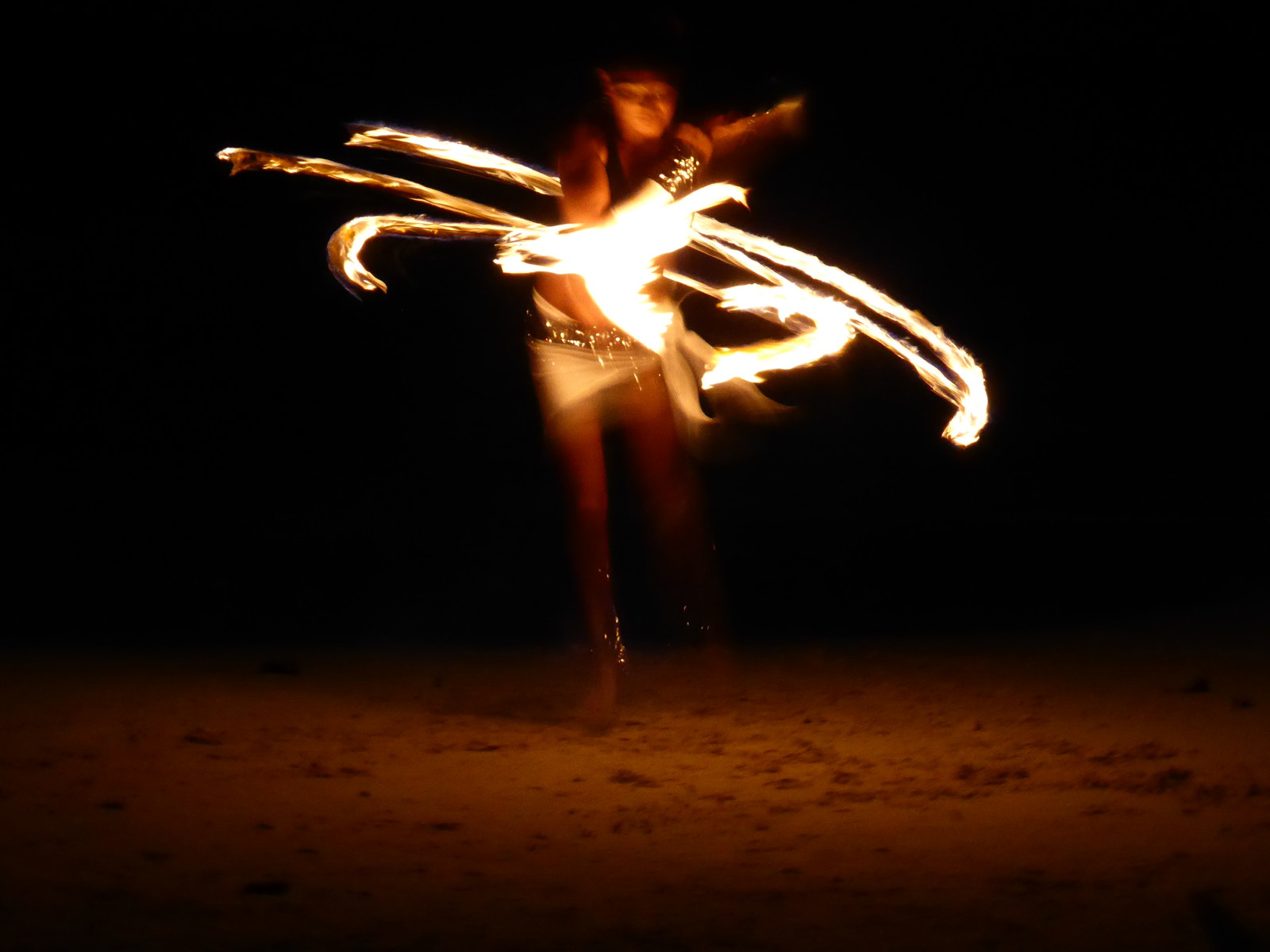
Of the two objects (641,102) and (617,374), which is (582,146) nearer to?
(641,102)

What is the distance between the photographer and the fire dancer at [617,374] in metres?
4.83

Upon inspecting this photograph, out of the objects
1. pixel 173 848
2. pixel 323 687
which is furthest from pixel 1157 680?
pixel 173 848

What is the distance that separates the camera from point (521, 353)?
1382 centimetres

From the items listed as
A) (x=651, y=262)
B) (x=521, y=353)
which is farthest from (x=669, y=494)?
(x=521, y=353)

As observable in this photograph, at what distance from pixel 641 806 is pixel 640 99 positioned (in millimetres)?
2589

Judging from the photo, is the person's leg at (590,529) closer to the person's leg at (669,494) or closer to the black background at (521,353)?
the person's leg at (669,494)

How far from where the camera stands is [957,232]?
12.7m

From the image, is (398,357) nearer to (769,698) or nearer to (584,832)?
(769,698)

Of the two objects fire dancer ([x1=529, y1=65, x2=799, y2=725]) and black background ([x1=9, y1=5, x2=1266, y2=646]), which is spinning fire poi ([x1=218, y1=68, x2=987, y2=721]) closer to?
fire dancer ([x1=529, y1=65, x2=799, y2=725])

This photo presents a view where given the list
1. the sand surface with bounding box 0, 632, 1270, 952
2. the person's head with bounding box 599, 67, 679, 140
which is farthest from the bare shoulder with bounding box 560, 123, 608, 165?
the sand surface with bounding box 0, 632, 1270, 952

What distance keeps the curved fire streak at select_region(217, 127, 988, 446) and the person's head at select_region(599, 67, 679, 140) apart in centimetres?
40

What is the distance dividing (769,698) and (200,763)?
234 centimetres

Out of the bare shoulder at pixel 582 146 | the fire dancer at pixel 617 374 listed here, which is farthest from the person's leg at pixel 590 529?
the bare shoulder at pixel 582 146

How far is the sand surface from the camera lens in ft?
9.86
